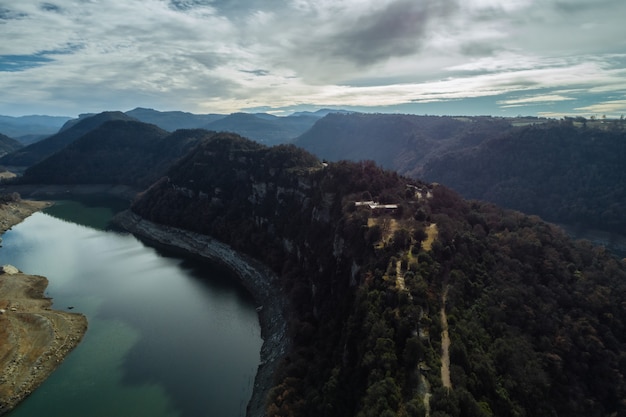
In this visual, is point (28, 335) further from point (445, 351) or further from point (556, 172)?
point (556, 172)

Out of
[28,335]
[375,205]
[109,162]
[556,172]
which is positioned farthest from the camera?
[109,162]


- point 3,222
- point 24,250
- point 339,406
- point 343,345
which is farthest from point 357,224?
point 3,222

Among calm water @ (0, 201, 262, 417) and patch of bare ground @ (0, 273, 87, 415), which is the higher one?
patch of bare ground @ (0, 273, 87, 415)

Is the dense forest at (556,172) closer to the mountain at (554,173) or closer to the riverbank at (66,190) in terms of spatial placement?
the mountain at (554,173)

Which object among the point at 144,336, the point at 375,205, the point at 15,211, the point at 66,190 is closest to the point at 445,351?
the point at 375,205

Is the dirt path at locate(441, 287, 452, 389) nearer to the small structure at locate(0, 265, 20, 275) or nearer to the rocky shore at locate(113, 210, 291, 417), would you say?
the rocky shore at locate(113, 210, 291, 417)

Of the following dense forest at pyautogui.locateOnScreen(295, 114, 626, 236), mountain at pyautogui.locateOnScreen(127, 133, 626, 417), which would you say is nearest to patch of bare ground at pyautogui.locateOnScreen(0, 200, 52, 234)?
mountain at pyautogui.locateOnScreen(127, 133, 626, 417)
